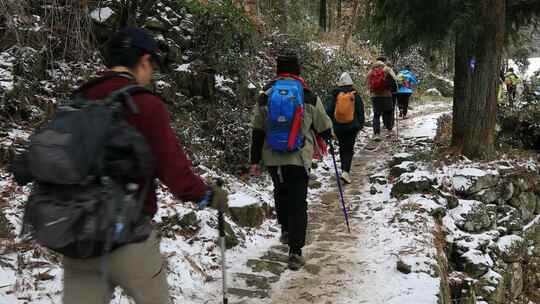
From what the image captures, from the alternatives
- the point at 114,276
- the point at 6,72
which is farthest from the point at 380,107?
the point at 114,276

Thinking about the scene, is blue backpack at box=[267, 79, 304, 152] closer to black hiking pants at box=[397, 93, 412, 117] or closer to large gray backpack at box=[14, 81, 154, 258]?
large gray backpack at box=[14, 81, 154, 258]

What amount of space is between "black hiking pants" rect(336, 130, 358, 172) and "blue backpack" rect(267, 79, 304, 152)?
3676 millimetres

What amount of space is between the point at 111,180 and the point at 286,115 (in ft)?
9.65

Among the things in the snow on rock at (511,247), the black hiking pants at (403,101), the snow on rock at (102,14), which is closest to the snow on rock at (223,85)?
the snow on rock at (102,14)

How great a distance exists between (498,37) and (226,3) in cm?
523

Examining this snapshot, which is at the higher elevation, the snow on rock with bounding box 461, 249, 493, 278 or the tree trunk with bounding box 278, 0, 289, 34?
the tree trunk with bounding box 278, 0, 289, 34

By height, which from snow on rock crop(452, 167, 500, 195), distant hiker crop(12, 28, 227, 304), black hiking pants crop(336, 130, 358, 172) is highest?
distant hiker crop(12, 28, 227, 304)

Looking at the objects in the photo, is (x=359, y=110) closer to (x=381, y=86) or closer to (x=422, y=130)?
(x=381, y=86)

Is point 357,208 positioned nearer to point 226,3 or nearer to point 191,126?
point 191,126

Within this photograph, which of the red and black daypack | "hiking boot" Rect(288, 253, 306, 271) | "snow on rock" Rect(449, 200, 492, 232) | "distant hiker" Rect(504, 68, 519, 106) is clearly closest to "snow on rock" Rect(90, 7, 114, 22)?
"hiking boot" Rect(288, 253, 306, 271)

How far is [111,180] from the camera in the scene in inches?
87.0

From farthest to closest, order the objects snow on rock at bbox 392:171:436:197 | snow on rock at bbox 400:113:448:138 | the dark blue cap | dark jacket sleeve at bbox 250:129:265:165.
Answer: snow on rock at bbox 400:113:448:138
snow on rock at bbox 392:171:436:197
dark jacket sleeve at bbox 250:129:265:165
the dark blue cap

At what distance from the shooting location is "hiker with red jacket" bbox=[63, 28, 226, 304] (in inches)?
90.9

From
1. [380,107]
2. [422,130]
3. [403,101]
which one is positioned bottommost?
[422,130]
